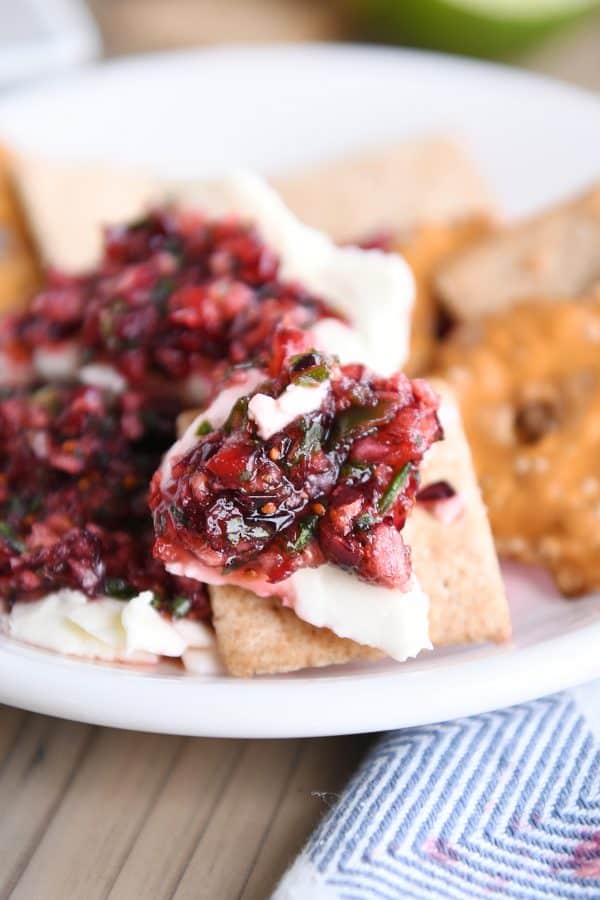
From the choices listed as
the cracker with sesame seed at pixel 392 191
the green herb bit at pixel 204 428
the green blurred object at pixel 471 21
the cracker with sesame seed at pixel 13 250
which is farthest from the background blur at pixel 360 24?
the green herb bit at pixel 204 428

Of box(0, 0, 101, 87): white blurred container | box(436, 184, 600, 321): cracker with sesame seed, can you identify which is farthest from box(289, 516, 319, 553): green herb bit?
box(0, 0, 101, 87): white blurred container

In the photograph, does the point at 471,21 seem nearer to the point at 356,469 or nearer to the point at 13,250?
the point at 13,250

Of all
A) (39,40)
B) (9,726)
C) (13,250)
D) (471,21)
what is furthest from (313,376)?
(471,21)

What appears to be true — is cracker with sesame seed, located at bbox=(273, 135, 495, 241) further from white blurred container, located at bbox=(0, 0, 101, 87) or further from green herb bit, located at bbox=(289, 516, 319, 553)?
green herb bit, located at bbox=(289, 516, 319, 553)

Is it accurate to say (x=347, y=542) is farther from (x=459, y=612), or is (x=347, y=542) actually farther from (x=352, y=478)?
(x=459, y=612)

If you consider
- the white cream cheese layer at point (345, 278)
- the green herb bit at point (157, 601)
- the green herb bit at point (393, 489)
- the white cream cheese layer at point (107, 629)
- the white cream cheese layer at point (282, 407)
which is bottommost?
the white cream cheese layer at point (107, 629)

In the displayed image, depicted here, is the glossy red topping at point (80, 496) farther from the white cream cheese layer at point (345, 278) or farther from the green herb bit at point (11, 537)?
the white cream cheese layer at point (345, 278)
